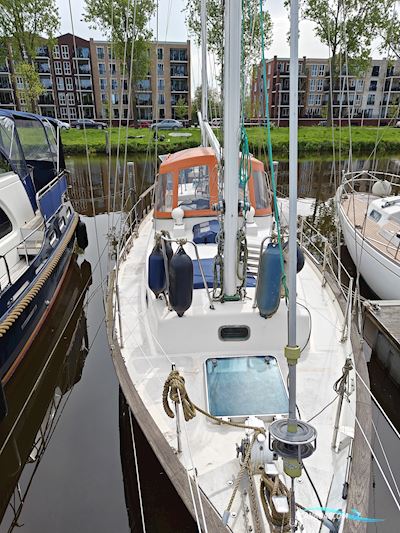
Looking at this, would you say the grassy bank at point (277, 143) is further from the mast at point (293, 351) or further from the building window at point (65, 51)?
the mast at point (293, 351)

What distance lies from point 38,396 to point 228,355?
3.31 m

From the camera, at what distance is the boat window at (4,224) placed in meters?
7.70

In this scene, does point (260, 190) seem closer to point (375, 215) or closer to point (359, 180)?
point (359, 180)

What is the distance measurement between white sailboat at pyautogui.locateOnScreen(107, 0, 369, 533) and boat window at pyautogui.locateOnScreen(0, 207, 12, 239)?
3.33 metres

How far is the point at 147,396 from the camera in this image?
3.77 m

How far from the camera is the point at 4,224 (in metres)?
7.82

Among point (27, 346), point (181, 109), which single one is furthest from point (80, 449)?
point (181, 109)

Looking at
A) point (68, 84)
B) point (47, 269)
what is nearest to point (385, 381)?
point (47, 269)

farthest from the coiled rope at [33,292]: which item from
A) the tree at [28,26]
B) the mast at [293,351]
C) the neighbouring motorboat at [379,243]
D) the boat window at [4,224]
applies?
the tree at [28,26]

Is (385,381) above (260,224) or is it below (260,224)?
below

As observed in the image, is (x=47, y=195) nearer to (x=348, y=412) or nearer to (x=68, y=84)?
(x=348, y=412)

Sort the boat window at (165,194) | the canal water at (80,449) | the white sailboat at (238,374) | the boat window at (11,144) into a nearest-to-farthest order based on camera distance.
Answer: the white sailboat at (238,374) < the canal water at (80,449) < the boat window at (165,194) < the boat window at (11,144)

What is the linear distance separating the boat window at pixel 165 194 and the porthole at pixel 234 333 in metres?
3.20

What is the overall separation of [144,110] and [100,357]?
5574 cm
